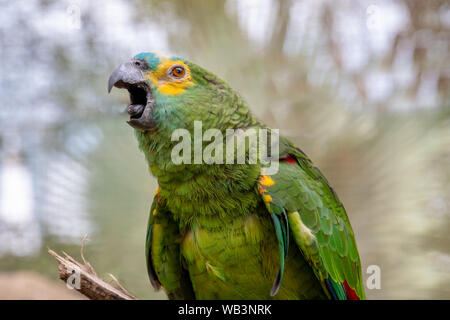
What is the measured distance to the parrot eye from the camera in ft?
2.93

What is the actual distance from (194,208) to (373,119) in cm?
136

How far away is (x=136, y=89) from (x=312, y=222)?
0.57 m

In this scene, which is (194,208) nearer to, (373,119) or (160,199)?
(160,199)

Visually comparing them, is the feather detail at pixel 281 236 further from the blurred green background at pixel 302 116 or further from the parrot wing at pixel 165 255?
the blurred green background at pixel 302 116

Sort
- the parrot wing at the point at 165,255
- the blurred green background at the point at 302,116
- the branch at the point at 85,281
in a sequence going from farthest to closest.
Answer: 1. the blurred green background at the point at 302,116
2. the parrot wing at the point at 165,255
3. the branch at the point at 85,281

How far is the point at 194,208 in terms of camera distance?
2.99 ft

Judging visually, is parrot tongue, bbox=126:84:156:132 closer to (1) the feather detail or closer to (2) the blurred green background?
(1) the feather detail

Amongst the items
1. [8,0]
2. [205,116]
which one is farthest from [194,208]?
[8,0]

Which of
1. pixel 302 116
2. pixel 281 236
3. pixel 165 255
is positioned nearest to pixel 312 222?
pixel 281 236

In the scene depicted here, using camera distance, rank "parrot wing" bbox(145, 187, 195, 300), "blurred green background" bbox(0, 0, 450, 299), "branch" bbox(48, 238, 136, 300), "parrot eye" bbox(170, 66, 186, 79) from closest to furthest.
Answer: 1. "branch" bbox(48, 238, 136, 300)
2. "parrot eye" bbox(170, 66, 186, 79)
3. "parrot wing" bbox(145, 187, 195, 300)
4. "blurred green background" bbox(0, 0, 450, 299)

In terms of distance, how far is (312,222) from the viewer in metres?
0.89

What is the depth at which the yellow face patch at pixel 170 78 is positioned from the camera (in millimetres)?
870

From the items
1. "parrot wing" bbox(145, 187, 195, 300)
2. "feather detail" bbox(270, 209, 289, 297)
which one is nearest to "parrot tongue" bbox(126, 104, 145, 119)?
"parrot wing" bbox(145, 187, 195, 300)

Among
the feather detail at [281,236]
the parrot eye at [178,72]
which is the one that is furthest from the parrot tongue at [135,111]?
the feather detail at [281,236]
